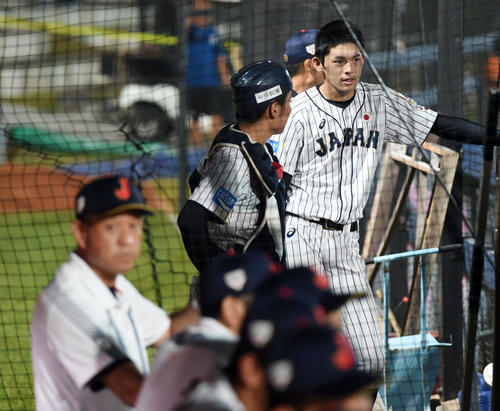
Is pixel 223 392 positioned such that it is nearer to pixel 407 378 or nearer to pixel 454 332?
pixel 407 378

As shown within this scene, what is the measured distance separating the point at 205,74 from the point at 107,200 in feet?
20.3

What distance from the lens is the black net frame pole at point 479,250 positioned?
3.56 m

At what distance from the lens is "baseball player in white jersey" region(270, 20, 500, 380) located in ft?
14.5

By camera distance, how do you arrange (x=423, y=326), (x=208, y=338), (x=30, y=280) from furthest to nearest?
(x=30, y=280) < (x=423, y=326) < (x=208, y=338)

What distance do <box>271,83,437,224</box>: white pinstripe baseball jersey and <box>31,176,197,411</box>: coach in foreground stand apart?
180cm

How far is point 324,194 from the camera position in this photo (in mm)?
4422

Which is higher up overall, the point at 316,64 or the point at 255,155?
the point at 316,64

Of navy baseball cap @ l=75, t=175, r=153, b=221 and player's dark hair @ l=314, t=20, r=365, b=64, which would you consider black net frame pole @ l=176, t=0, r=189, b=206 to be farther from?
navy baseball cap @ l=75, t=175, r=153, b=221

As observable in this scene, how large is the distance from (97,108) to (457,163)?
6178 mm

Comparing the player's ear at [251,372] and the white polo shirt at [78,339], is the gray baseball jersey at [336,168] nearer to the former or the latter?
the white polo shirt at [78,339]

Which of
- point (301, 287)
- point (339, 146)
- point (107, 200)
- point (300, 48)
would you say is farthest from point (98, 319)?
point (300, 48)

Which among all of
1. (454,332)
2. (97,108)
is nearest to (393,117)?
(454,332)

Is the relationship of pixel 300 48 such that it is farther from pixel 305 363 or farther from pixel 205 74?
pixel 205 74

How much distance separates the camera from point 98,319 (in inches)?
99.0
